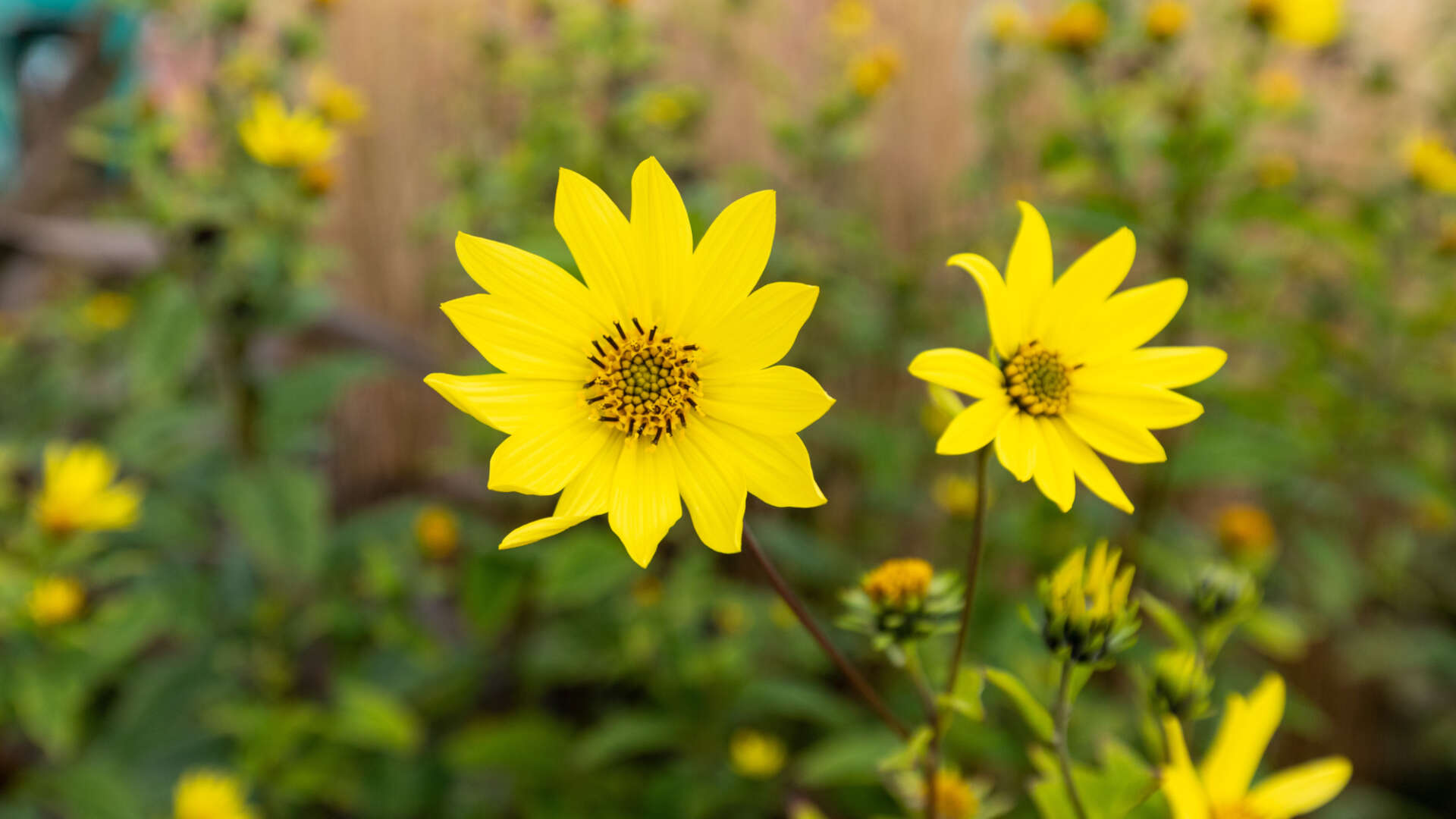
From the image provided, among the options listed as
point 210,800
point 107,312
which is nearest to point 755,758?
point 210,800

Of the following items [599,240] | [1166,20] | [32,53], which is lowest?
[599,240]

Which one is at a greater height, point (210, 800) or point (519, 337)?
point (519, 337)

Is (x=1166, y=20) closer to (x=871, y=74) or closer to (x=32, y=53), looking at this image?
(x=871, y=74)

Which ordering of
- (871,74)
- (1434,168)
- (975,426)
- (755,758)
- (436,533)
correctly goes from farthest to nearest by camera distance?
(871,74), (1434,168), (436,533), (755,758), (975,426)

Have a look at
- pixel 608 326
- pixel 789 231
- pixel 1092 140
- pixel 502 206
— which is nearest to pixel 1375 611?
→ pixel 1092 140

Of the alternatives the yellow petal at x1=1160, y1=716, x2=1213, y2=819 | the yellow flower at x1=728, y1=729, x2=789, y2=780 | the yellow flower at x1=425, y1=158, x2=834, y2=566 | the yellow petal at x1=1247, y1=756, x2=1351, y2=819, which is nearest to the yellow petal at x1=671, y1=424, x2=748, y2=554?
the yellow flower at x1=425, y1=158, x2=834, y2=566

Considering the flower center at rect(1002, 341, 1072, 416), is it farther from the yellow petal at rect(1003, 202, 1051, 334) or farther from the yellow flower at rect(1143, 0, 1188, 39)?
the yellow flower at rect(1143, 0, 1188, 39)
